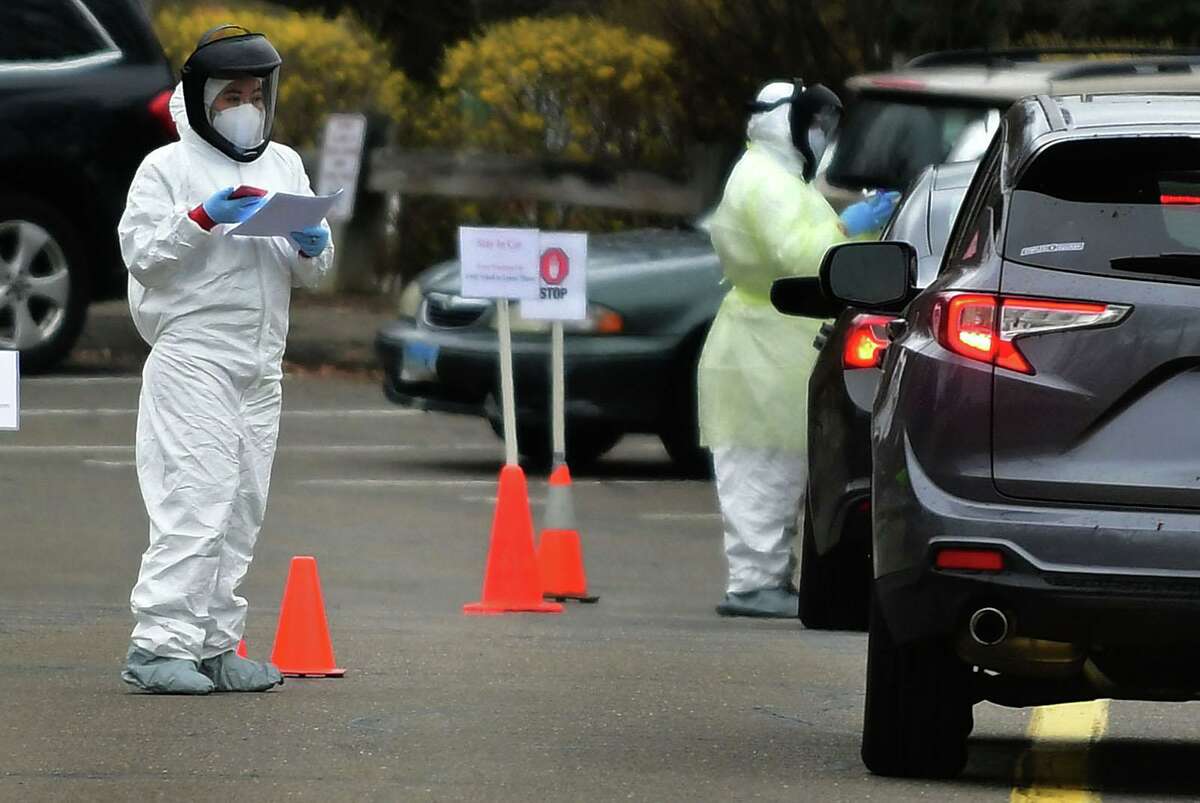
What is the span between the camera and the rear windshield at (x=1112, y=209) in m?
6.61

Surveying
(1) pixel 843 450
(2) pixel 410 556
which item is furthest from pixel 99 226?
(1) pixel 843 450

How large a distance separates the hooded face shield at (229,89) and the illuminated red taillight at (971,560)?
111 inches

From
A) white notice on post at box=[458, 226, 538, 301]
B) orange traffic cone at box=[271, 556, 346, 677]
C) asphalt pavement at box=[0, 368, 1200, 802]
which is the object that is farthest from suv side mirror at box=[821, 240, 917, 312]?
white notice on post at box=[458, 226, 538, 301]

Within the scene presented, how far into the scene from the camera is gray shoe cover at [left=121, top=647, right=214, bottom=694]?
28.3 ft

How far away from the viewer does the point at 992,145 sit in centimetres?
737

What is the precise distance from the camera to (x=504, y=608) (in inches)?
456

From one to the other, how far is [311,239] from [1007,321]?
2674 millimetres

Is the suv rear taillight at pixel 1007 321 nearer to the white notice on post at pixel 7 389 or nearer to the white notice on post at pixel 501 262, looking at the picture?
the white notice on post at pixel 7 389

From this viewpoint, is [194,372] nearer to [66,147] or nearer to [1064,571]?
[1064,571]

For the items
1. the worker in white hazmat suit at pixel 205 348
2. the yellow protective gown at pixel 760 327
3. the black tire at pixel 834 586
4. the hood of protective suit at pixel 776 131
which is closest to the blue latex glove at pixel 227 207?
the worker in white hazmat suit at pixel 205 348

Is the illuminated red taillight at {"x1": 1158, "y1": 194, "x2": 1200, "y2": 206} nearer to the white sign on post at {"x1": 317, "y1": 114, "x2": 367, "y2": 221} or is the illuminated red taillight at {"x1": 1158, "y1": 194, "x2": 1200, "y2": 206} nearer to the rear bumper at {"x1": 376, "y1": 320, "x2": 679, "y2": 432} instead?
the rear bumper at {"x1": 376, "y1": 320, "x2": 679, "y2": 432}

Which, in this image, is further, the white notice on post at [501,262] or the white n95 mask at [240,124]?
the white notice on post at [501,262]

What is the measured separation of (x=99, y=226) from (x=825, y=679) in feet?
29.8

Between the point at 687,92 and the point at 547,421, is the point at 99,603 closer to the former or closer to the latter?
the point at 547,421
